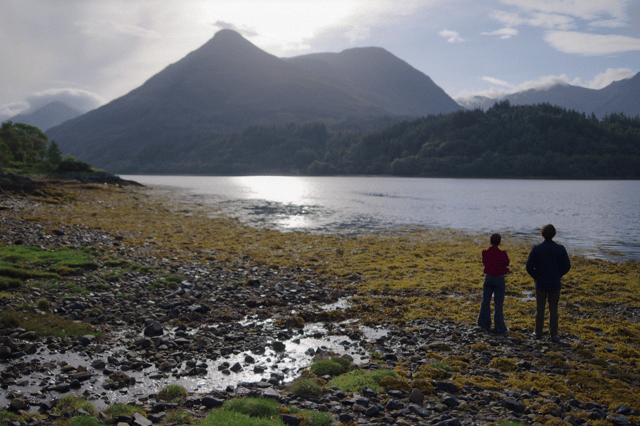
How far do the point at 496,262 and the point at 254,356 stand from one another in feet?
27.4

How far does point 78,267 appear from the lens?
665 inches

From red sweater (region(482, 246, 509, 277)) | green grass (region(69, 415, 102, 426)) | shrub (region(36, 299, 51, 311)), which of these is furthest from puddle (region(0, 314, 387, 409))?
red sweater (region(482, 246, 509, 277))

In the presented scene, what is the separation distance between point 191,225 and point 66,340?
1139 inches

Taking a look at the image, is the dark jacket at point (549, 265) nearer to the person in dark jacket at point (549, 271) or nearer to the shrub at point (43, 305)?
the person in dark jacket at point (549, 271)

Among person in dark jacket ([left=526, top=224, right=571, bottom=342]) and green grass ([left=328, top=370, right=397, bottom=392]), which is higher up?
Answer: person in dark jacket ([left=526, top=224, right=571, bottom=342])

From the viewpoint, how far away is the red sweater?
12492 millimetres

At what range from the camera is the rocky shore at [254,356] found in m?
8.10

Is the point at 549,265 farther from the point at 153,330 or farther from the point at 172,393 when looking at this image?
the point at 153,330

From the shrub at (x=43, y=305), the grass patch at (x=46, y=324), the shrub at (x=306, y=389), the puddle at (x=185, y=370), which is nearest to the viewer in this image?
the puddle at (x=185, y=370)

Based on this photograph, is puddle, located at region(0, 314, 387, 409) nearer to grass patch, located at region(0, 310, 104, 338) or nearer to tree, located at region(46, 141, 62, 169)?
grass patch, located at region(0, 310, 104, 338)

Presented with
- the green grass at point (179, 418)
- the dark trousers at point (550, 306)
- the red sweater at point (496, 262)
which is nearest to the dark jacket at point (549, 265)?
the dark trousers at point (550, 306)

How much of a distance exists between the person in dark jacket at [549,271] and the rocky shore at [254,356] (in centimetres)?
95

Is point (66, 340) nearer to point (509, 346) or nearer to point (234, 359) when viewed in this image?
point (234, 359)

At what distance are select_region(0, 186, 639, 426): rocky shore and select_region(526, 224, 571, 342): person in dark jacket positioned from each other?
954 mm
